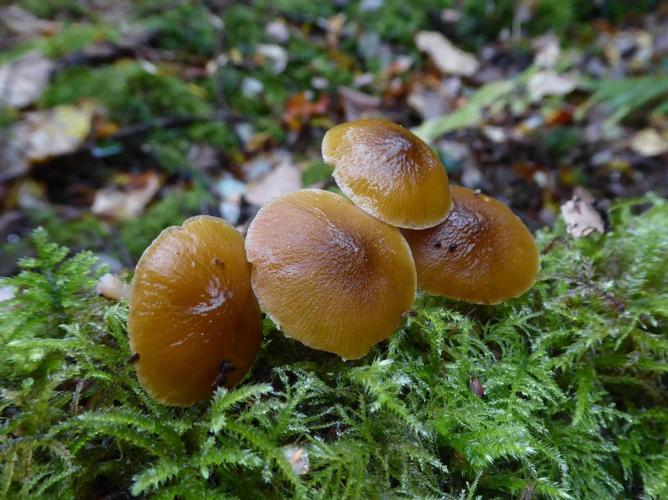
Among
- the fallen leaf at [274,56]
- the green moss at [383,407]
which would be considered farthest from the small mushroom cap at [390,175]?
the fallen leaf at [274,56]

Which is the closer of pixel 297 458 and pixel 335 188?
pixel 297 458

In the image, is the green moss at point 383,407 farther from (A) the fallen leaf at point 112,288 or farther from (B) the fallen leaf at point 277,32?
(B) the fallen leaf at point 277,32

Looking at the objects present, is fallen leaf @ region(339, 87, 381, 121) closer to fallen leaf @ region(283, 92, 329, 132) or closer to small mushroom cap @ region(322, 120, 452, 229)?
fallen leaf @ region(283, 92, 329, 132)

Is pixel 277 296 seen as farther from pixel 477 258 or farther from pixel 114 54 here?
pixel 114 54

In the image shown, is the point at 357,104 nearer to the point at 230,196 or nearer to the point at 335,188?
the point at 230,196

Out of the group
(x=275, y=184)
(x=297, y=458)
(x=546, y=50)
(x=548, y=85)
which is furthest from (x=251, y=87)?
(x=297, y=458)

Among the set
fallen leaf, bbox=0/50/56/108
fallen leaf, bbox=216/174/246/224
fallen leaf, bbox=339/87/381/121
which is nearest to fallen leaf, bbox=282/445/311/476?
fallen leaf, bbox=216/174/246/224

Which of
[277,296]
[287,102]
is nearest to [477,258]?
[277,296]

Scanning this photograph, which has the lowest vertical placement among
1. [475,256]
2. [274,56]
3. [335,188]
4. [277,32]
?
[274,56]
